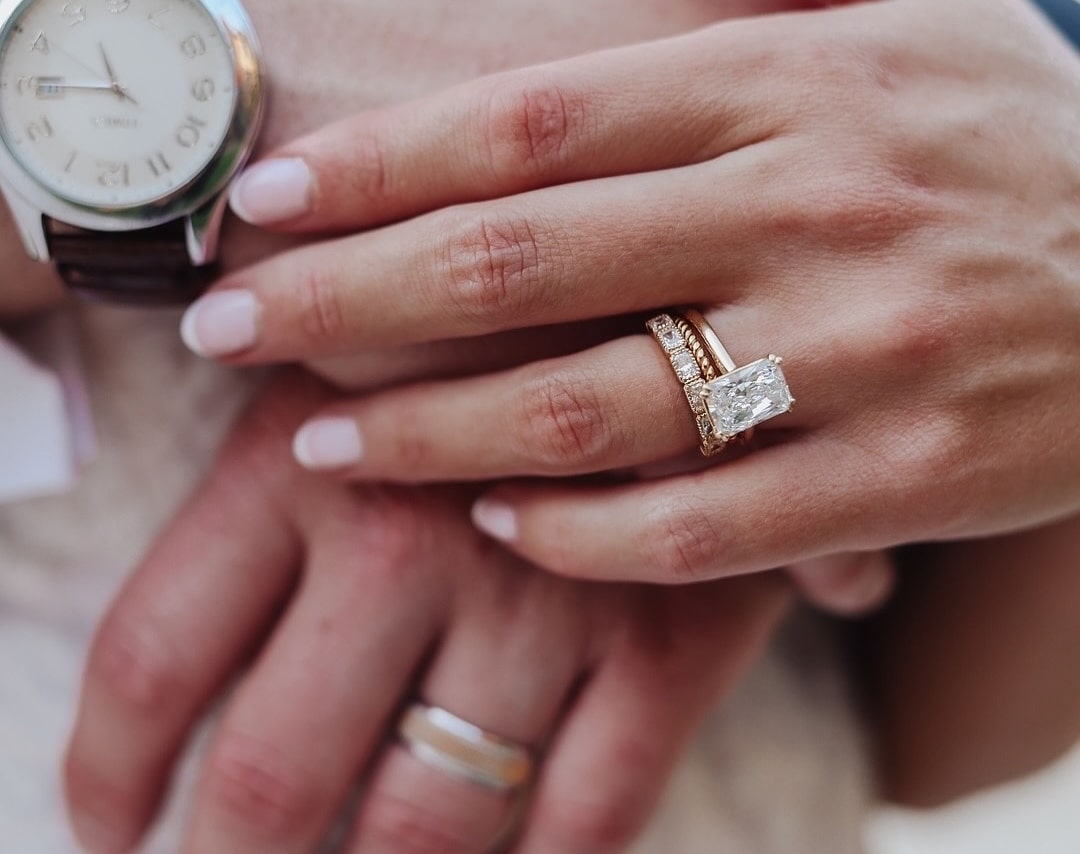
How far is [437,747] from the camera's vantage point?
2.60 feet

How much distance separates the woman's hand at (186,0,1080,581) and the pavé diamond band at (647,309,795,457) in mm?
12

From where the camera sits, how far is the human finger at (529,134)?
0.68 metres

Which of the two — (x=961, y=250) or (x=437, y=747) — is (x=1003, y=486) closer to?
(x=961, y=250)

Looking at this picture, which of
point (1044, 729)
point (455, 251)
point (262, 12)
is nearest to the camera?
point (455, 251)

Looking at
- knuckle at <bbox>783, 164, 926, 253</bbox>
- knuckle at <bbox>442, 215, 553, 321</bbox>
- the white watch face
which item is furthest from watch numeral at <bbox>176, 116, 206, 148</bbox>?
knuckle at <bbox>783, 164, 926, 253</bbox>

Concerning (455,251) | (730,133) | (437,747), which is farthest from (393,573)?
(730,133)

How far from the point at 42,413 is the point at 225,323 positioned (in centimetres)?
25

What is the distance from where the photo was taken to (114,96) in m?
0.70

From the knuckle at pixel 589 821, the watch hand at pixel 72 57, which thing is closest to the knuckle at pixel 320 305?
the watch hand at pixel 72 57

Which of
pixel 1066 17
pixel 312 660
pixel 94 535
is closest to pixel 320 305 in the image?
pixel 312 660

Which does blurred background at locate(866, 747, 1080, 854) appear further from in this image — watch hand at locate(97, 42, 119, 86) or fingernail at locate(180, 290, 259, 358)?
watch hand at locate(97, 42, 119, 86)

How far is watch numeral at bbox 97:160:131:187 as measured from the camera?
705 mm

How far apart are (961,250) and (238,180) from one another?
0.52 metres

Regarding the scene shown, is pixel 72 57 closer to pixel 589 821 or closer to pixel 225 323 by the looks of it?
pixel 225 323
